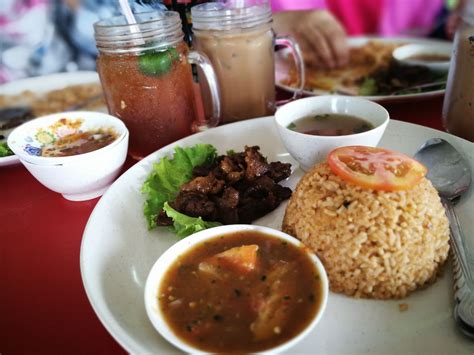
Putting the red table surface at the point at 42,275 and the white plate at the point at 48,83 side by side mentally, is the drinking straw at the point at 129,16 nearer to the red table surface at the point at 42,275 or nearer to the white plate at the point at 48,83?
the red table surface at the point at 42,275

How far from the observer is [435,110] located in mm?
2658

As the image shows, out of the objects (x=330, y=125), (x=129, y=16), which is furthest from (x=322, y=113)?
(x=129, y=16)

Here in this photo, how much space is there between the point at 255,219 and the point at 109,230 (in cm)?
66

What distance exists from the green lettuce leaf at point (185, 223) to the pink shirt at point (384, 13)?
12.5 feet

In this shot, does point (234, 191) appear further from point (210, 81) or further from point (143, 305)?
point (210, 81)

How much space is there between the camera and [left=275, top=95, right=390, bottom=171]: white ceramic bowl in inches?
73.8

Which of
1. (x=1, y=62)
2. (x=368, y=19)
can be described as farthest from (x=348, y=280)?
(x=368, y=19)

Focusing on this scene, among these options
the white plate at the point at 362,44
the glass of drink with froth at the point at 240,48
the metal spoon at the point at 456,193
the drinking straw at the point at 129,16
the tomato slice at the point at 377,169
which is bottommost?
the metal spoon at the point at 456,193

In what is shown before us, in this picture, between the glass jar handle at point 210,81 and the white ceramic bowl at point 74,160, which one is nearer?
the white ceramic bowl at point 74,160

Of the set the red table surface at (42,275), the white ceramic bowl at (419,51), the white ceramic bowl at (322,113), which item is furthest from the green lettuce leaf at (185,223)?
the white ceramic bowl at (419,51)

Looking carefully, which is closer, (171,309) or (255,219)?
(171,309)

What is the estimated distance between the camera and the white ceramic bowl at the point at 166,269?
118 centimetres

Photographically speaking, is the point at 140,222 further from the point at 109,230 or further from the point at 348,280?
the point at 348,280

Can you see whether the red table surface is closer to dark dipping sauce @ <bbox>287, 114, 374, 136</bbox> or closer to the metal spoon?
the metal spoon
